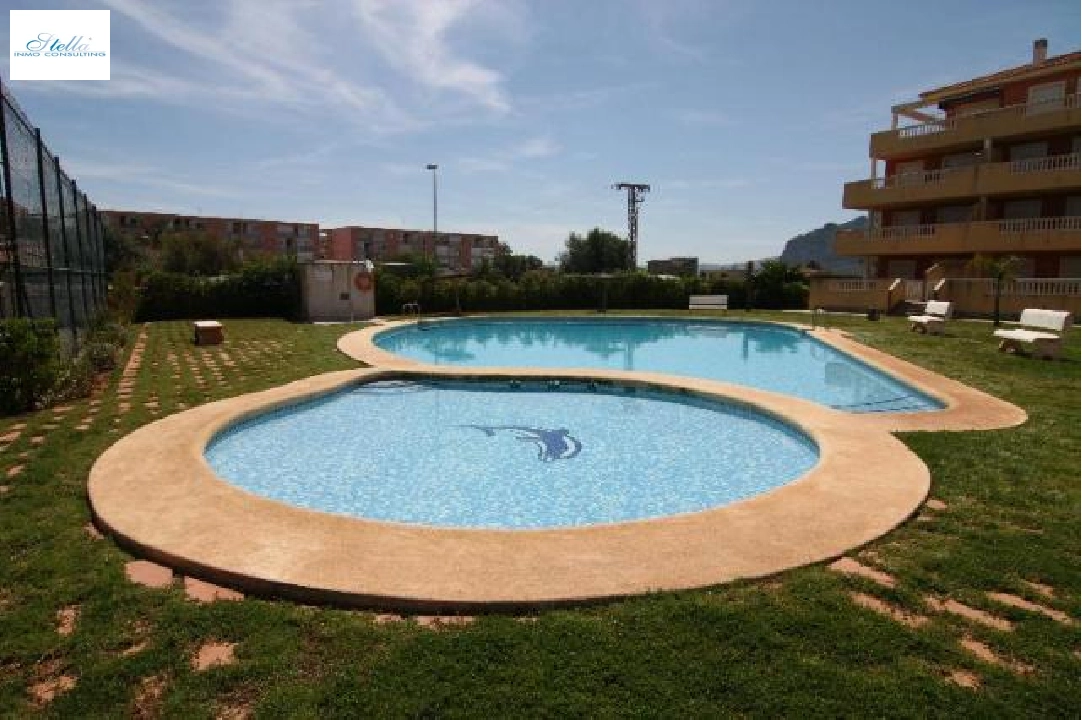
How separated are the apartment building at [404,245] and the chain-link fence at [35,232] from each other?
91.0m

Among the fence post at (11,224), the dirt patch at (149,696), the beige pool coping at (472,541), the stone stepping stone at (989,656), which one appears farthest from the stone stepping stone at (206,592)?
the fence post at (11,224)

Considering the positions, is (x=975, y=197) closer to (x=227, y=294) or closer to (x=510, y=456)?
(x=510, y=456)

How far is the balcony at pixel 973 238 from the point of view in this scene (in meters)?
26.7

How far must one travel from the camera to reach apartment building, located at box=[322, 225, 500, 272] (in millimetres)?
112906

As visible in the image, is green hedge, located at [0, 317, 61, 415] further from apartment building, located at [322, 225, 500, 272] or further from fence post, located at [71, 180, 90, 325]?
apartment building, located at [322, 225, 500, 272]

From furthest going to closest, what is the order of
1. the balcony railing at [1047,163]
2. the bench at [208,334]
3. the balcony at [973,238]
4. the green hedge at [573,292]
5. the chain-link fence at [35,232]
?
the green hedge at [573,292] < the balcony railing at [1047,163] < the balcony at [973,238] < the bench at [208,334] < the chain-link fence at [35,232]

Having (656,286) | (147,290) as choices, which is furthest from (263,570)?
(656,286)

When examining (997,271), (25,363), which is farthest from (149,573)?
(997,271)

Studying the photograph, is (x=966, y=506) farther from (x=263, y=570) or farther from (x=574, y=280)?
(x=574, y=280)

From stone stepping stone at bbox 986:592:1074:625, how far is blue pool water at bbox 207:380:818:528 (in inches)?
132

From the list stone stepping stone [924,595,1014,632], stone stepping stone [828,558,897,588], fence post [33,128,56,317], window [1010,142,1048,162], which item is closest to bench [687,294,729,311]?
window [1010,142,1048,162]

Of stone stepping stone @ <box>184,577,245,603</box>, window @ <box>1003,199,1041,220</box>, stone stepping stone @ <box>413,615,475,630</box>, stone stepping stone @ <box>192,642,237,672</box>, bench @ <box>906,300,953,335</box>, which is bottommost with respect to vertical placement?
stone stepping stone @ <box>413,615,475,630</box>

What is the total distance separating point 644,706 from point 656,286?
34841 mm

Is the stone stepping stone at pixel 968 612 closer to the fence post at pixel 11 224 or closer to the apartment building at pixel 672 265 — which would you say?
the fence post at pixel 11 224
